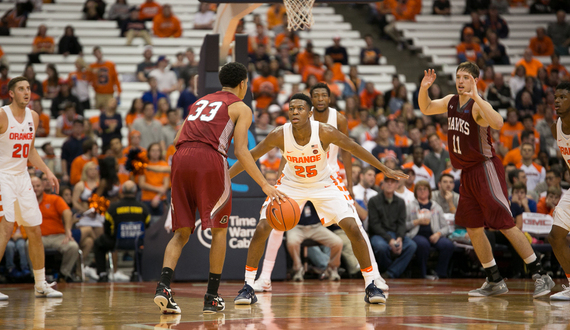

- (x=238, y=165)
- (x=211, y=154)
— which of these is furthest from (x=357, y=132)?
(x=211, y=154)

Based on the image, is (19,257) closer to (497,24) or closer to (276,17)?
(276,17)

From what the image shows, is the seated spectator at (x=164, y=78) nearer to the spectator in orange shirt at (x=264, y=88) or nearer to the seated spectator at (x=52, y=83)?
the spectator in orange shirt at (x=264, y=88)

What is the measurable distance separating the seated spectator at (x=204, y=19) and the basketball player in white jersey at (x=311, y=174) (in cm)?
1202

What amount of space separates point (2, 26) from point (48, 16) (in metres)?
1.16

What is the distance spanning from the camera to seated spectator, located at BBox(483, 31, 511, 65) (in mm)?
17781

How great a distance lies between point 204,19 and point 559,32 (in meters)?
9.86

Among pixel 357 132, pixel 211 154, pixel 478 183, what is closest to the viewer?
pixel 211 154

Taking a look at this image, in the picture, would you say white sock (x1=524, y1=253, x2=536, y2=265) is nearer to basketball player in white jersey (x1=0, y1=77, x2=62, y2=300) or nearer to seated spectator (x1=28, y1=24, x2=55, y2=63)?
basketball player in white jersey (x1=0, y1=77, x2=62, y2=300)

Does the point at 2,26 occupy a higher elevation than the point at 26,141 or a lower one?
higher

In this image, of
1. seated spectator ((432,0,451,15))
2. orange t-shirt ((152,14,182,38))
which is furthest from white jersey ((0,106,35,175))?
seated spectator ((432,0,451,15))

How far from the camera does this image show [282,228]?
604cm

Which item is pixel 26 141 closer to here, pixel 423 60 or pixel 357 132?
pixel 357 132

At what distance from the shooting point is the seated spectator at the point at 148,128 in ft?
42.7

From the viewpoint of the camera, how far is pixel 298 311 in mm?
5707
